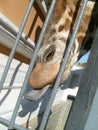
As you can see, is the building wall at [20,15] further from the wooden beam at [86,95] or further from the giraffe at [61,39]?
the wooden beam at [86,95]

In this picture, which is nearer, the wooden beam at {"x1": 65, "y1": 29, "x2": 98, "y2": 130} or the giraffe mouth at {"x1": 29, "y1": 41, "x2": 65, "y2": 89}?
the wooden beam at {"x1": 65, "y1": 29, "x2": 98, "y2": 130}

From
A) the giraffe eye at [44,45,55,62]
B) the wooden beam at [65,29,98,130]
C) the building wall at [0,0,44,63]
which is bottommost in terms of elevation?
the wooden beam at [65,29,98,130]

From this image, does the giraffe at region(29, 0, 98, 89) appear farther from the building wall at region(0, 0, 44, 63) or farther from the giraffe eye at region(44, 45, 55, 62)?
the building wall at region(0, 0, 44, 63)

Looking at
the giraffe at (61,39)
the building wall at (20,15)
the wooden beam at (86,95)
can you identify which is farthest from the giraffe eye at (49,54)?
the building wall at (20,15)

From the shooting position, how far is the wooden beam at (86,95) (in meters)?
1.15

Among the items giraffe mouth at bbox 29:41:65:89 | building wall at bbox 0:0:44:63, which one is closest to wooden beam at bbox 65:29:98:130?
giraffe mouth at bbox 29:41:65:89

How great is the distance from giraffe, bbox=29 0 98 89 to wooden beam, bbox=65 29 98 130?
34 centimetres

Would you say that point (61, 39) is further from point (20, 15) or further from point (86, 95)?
point (20, 15)

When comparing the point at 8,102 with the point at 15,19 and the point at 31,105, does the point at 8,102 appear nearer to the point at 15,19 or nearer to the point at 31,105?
the point at 15,19

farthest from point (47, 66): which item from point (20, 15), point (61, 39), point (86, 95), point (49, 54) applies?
point (20, 15)

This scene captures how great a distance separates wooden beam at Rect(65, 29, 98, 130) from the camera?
1.15m

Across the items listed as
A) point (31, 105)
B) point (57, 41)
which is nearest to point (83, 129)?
point (57, 41)

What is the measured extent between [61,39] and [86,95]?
0.59m

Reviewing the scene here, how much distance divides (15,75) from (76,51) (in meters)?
1.56
